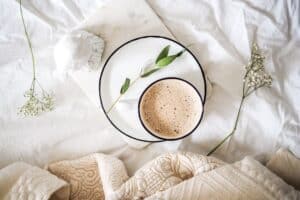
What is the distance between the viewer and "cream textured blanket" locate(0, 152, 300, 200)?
81 centimetres

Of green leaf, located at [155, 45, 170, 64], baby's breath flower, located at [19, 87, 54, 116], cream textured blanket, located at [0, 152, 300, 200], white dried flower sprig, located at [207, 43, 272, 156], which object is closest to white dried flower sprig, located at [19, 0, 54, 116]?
baby's breath flower, located at [19, 87, 54, 116]

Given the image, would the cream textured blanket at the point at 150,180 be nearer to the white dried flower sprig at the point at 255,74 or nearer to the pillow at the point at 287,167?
the pillow at the point at 287,167

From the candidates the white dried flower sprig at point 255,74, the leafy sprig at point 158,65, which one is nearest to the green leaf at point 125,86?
the leafy sprig at point 158,65

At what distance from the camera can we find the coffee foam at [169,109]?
88cm

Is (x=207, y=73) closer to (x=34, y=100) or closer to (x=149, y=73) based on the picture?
(x=149, y=73)

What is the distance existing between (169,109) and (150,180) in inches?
6.1

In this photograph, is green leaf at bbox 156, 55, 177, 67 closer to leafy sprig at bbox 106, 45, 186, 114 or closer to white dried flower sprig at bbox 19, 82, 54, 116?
leafy sprig at bbox 106, 45, 186, 114

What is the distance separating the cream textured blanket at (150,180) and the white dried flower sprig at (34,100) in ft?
0.40

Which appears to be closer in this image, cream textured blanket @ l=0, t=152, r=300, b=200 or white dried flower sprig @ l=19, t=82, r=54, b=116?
cream textured blanket @ l=0, t=152, r=300, b=200

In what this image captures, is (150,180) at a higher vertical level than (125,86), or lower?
lower

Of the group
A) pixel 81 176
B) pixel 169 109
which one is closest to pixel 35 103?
pixel 81 176

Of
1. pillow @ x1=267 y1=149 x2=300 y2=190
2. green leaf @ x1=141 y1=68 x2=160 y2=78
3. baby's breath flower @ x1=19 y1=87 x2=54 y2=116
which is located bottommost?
pillow @ x1=267 y1=149 x2=300 y2=190

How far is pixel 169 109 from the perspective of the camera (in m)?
0.88

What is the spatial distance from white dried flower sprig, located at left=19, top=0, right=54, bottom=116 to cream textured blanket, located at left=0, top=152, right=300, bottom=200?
123 millimetres
